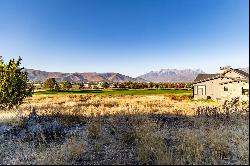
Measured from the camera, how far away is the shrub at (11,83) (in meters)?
21.8

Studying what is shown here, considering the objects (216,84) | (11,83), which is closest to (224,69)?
(216,84)

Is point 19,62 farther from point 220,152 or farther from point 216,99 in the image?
point 216,99

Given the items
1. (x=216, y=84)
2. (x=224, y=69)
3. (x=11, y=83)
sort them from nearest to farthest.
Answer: (x=11, y=83) < (x=216, y=84) < (x=224, y=69)

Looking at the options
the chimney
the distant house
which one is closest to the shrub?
the distant house

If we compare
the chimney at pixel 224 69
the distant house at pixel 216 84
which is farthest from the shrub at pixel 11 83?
the chimney at pixel 224 69

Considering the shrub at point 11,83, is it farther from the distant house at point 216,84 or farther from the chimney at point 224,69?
the chimney at point 224,69

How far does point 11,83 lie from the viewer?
21.9m

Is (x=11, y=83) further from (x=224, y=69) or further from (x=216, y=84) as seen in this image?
(x=224, y=69)

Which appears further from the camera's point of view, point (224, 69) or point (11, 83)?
point (224, 69)

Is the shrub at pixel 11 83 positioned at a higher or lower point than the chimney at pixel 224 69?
lower

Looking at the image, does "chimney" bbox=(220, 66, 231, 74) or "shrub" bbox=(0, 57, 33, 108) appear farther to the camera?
"chimney" bbox=(220, 66, 231, 74)

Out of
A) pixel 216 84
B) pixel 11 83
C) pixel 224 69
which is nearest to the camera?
pixel 11 83

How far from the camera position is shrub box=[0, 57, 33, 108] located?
21.8 metres

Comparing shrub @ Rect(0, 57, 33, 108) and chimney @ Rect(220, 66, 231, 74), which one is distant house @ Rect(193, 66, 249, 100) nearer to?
chimney @ Rect(220, 66, 231, 74)
